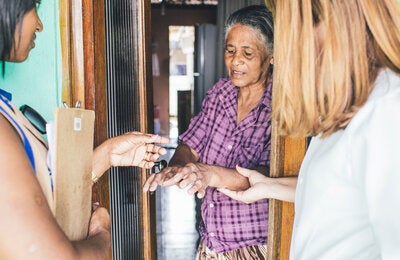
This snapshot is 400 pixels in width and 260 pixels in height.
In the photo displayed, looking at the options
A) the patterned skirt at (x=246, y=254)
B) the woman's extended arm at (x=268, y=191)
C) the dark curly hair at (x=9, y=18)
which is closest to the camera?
the dark curly hair at (x=9, y=18)

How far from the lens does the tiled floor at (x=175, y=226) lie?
12.5 feet

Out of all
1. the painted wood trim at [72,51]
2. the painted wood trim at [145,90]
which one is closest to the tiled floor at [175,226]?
the painted wood trim at [145,90]

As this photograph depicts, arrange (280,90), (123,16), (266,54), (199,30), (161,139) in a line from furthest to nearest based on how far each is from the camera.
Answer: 1. (199,30)
2. (266,54)
3. (123,16)
4. (161,139)
5. (280,90)

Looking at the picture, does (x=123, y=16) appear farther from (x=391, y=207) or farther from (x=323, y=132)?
(x=391, y=207)

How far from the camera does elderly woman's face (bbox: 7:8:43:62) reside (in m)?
0.88

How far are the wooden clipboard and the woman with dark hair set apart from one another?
0.03 metres

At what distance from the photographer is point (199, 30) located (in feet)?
18.4

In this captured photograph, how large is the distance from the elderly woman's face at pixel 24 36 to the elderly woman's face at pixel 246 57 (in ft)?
3.69

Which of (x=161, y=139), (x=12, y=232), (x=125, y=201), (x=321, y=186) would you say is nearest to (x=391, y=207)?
(x=321, y=186)

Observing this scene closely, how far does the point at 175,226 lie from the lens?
4500 mm

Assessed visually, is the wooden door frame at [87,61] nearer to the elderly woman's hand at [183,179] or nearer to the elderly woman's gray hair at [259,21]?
the elderly woman's hand at [183,179]

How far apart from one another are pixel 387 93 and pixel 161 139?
861 millimetres

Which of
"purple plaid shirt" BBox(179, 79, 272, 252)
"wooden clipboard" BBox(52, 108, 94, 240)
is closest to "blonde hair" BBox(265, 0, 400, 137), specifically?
"wooden clipboard" BBox(52, 108, 94, 240)

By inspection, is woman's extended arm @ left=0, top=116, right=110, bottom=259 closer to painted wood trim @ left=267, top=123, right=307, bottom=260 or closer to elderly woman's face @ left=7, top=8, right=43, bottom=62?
elderly woman's face @ left=7, top=8, right=43, bottom=62
